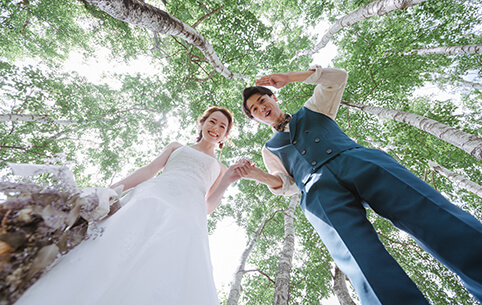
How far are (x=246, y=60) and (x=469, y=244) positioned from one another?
247 inches

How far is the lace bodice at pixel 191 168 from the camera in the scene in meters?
2.04

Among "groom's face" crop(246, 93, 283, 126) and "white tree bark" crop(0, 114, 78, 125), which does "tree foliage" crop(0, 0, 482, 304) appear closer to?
"white tree bark" crop(0, 114, 78, 125)

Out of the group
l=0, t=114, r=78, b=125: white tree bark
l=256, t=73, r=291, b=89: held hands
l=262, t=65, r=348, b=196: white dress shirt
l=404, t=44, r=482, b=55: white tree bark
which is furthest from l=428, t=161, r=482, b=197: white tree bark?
l=0, t=114, r=78, b=125: white tree bark

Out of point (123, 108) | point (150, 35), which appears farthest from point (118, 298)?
point (150, 35)

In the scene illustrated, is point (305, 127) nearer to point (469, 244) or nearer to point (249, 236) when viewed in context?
point (469, 244)

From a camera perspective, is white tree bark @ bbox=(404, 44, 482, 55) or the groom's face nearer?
the groom's face

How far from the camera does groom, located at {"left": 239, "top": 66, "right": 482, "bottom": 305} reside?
1.03 metres

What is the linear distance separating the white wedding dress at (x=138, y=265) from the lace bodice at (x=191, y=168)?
1.80 feet

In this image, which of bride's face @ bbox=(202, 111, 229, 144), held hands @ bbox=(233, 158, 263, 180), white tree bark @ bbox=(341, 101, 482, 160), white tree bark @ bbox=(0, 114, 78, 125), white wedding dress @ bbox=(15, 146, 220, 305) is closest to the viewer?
white wedding dress @ bbox=(15, 146, 220, 305)

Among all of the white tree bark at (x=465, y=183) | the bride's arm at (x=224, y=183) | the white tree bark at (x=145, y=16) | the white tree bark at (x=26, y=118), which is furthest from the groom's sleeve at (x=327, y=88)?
the white tree bark at (x=26, y=118)

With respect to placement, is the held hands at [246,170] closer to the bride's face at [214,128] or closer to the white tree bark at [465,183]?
the bride's face at [214,128]

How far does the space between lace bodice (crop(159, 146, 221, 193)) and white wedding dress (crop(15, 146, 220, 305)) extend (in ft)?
1.80

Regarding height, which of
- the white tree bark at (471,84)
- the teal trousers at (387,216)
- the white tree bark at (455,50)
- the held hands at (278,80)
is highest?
the white tree bark at (471,84)

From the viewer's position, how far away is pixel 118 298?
77cm
